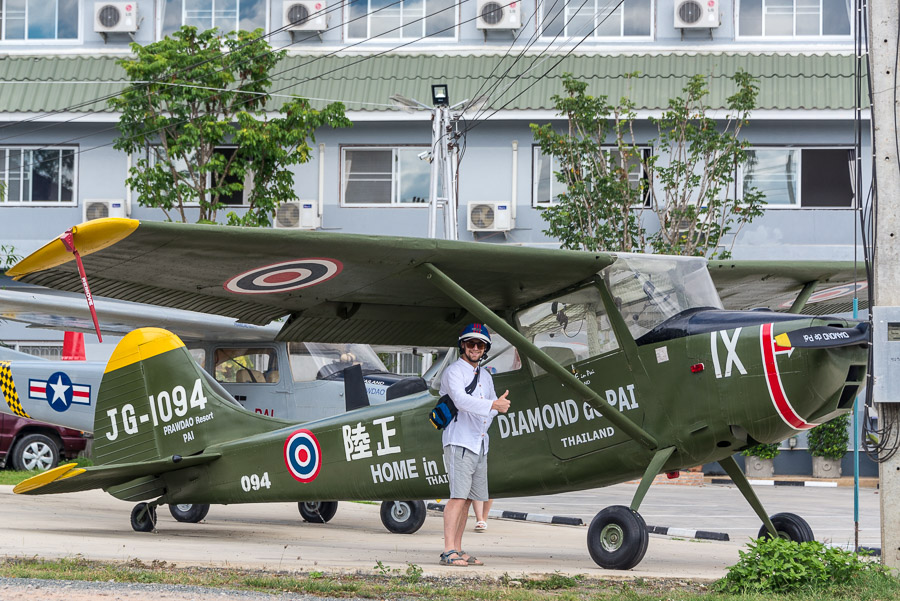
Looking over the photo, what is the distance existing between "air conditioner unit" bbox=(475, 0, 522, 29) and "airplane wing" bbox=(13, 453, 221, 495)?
17427 mm

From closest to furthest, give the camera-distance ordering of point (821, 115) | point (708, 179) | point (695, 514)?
point (695, 514) → point (708, 179) → point (821, 115)

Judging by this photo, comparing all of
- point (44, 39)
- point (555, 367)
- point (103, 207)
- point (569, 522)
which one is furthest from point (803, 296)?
point (44, 39)

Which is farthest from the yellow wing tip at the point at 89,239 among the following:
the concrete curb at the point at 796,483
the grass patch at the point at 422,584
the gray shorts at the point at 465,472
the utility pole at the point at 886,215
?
the concrete curb at the point at 796,483

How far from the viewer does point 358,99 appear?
2550 cm

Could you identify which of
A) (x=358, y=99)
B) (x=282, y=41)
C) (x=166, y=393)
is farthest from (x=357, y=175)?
(x=166, y=393)

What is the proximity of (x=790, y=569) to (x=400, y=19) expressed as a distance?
22121 millimetres

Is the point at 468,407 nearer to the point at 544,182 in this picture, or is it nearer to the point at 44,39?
the point at 544,182

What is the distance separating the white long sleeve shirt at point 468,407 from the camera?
8336 millimetres

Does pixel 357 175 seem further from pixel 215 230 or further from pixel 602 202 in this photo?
pixel 215 230

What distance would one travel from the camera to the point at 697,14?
25.6 meters

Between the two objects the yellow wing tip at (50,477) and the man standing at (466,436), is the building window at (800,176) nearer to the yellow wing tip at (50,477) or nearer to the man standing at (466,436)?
→ the man standing at (466,436)

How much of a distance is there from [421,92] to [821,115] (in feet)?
28.4

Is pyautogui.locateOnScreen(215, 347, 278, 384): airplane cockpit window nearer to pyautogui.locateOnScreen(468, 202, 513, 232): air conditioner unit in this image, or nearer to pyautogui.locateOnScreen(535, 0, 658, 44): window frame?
pyautogui.locateOnScreen(468, 202, 513, 232): air conditioner unit

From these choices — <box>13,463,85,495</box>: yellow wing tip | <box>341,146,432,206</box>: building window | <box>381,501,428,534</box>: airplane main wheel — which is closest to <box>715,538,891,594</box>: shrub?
<box>381,501,428,534</box>: airplane main wheel
